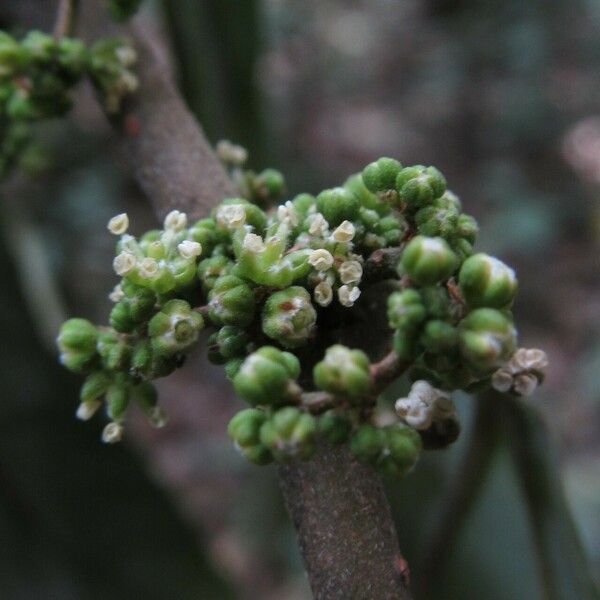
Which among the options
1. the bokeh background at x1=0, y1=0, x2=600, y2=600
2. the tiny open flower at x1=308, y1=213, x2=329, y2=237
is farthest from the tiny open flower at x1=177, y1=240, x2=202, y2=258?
the bokeh background at x1=0, y1=0, x2=600, y2=600

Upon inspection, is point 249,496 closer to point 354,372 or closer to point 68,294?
point 68,294

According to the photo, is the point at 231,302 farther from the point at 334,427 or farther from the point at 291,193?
the point at 291,193

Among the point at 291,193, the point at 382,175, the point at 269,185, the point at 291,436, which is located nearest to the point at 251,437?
the point at 291,436

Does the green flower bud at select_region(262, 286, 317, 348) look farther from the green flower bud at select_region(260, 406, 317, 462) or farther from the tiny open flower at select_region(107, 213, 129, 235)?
the tiny open flower at select_region(107, 213, 129, 235)

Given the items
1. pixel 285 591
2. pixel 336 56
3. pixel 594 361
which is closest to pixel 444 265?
Result: pixel 285 591

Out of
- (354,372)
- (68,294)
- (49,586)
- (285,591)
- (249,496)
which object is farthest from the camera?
(285,591)

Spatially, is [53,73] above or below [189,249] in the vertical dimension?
above
